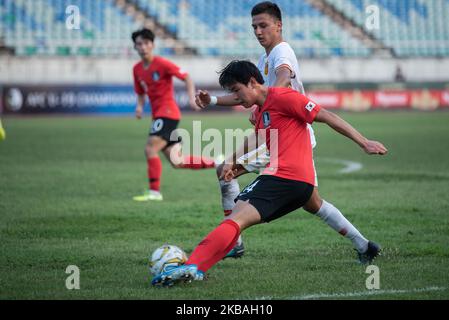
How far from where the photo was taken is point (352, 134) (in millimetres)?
5637

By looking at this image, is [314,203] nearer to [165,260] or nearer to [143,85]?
[165,260]

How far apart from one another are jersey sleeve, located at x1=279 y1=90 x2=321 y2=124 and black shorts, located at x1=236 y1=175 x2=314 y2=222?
0.45m

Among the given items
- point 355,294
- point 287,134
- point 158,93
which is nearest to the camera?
point 355,294

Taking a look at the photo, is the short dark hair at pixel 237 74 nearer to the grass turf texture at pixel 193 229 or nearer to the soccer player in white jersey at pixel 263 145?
the soccer player in white jersey at pixel 263 145

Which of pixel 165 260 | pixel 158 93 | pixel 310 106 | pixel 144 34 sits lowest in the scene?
pixel 165 260

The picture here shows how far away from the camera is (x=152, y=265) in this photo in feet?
19.4

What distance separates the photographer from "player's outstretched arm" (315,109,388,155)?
5621mm

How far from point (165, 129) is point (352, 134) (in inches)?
240

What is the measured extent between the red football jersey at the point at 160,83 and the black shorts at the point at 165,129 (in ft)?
0.23

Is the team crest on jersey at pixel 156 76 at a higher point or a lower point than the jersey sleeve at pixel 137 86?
higher

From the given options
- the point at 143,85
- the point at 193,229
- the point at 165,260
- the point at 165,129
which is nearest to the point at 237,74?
the point at 165,260

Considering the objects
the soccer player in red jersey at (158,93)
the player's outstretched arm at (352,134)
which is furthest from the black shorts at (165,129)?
the player's outstretched arm at (352,134)

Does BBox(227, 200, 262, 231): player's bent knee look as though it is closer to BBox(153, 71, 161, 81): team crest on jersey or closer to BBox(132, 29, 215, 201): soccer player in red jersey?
BBox(132, 29, 215, 201): soccer player in red jersey

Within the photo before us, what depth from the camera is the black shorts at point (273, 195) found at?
18.8 ft
